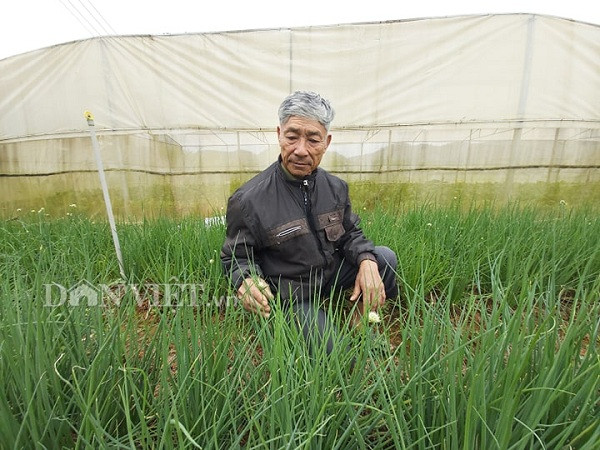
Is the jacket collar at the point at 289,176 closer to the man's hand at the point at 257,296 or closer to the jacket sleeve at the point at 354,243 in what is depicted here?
the jacket sleeve at the point at 354,243

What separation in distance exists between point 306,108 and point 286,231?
453mm

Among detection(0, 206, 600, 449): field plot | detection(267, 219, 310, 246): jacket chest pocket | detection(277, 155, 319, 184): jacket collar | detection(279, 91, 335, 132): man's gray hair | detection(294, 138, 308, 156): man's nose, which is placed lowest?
detection(0, 206, 600, 449): field plot

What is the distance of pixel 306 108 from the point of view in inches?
41.6

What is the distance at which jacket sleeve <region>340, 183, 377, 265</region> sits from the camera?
118 cm

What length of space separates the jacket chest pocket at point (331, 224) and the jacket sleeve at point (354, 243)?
62 millimetres

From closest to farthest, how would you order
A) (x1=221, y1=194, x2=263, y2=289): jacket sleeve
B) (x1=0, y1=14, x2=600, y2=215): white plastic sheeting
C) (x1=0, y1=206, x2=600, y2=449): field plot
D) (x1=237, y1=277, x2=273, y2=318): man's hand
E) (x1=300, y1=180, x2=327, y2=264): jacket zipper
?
1. (x1=0, y1=206, x2=600, y2=449): field plot
2. (x1=237, y1=277, x2=273, y2=318): man's hand
3. (x1=221, y1=194, x2=263, y2=289): jacket sleeve
4. (x1=300, y1=180, x2=327, y2=264): jacket zipper
5. (x1=0, y1=14, x2=600, y2=215): white plastic sheeting

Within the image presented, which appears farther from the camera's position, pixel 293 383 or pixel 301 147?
pixel 301 147

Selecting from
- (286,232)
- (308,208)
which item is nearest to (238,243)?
(286,232)

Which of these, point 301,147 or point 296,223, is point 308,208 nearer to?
point 296,223

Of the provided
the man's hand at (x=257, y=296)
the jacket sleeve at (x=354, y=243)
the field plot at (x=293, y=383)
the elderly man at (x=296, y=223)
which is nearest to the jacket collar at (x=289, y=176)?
the elderly man at (x=296, y=223)

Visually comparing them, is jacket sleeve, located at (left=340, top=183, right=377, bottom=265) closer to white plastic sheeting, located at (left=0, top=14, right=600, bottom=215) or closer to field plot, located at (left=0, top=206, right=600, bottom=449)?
field plot, located at (left=0, top=206, right=600, bottom=449)

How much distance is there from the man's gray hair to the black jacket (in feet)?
0.67

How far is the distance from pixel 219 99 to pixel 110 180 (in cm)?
179

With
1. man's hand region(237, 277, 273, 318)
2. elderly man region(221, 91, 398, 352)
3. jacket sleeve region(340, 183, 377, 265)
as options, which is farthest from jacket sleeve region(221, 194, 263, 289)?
jacket sleeve region(340, 183, 377, 265)
